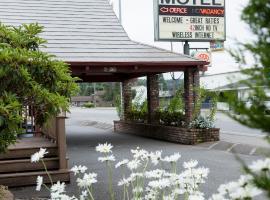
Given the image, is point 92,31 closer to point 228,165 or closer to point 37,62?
point 228,165

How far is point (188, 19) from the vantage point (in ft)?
66.1

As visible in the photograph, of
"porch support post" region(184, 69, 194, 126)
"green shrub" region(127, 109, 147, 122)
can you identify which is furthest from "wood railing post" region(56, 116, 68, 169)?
"green shrub" region(127, 109, 147, 122)

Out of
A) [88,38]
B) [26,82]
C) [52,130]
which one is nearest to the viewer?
[26,82]

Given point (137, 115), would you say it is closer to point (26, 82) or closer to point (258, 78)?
point (26, 82)

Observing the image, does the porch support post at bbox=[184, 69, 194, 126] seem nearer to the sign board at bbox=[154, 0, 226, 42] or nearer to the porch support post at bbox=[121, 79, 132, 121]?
the sign board at bbox=[154, 0, 226, 42]

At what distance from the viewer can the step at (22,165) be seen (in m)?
9.11

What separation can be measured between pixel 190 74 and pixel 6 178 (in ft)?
30.6

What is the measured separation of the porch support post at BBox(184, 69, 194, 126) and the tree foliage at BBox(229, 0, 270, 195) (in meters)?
14.3

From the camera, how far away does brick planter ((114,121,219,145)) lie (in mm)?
15633

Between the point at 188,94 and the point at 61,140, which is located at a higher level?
the point at 188,94

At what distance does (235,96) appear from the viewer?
1884 mm

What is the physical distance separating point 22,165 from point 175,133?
841 cm

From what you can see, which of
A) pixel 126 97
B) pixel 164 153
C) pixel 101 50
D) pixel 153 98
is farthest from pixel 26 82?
pixel 126 97

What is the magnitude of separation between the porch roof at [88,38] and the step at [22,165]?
21.1ft
